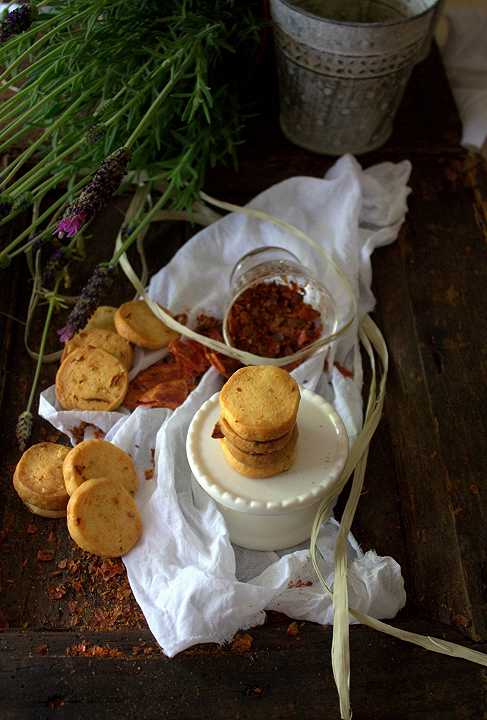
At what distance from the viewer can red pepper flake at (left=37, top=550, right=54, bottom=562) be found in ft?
2.91

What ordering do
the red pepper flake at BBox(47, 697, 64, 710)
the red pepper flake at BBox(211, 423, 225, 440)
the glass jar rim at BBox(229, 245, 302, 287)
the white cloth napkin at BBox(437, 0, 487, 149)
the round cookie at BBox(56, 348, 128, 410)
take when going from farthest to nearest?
the white cloth napkin at BBox(437, 0, 487, 149) < the glass jar rim at BBox(229, 245, 302, 287) < the round cookie at BBox(56, 348, 128, 410) < the red pepper flake at BBox(211, 423, 225, 440) < the red pepper flake at BBox(47, 697, 64, 710)

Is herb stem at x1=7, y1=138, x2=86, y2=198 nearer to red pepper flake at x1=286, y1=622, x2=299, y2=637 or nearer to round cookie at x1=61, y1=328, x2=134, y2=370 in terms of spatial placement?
round cookie at x1=61, y1=328, x2=134, y2=370

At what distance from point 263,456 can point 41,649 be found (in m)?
0.29

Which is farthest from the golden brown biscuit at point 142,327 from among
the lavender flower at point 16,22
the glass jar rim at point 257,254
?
the lavender flower at point 16,22

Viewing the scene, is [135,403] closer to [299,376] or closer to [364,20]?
[299,376]

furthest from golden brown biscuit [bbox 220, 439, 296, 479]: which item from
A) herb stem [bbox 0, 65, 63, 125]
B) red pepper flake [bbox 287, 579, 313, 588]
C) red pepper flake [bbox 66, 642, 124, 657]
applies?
herb stem [bbox 0, 65, 63, 125]

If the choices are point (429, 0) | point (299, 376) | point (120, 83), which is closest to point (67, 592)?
point (299, 376)

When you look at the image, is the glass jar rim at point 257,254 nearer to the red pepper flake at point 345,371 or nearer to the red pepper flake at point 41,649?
the red pepper flake at point 345,371

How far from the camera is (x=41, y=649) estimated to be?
2.66 feet

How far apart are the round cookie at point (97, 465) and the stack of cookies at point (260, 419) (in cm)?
13

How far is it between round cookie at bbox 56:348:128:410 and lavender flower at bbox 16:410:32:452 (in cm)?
4

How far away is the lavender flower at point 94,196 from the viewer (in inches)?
33.0

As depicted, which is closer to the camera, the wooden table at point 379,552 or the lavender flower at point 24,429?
the wooden table at point 379,552

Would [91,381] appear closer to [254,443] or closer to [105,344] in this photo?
[105,344]
